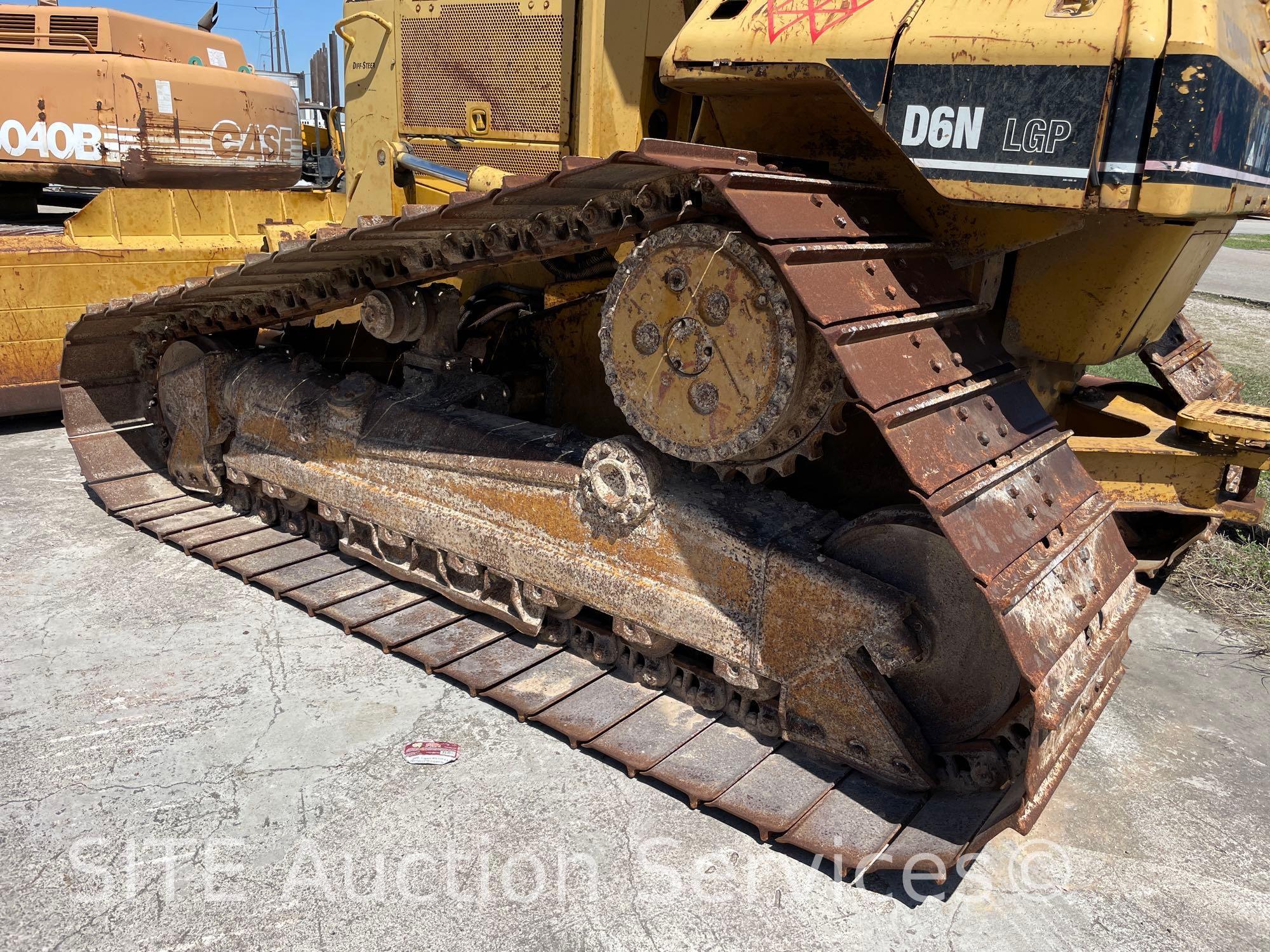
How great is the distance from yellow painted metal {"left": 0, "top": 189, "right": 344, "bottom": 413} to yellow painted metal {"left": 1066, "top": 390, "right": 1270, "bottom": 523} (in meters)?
5.44

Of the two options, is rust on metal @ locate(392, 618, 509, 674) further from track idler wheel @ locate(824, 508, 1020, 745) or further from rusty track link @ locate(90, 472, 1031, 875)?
track idler wheel @ locate(824, 508, 1020, 745)

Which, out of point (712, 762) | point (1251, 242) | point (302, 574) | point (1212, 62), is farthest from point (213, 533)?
point (1251, 242)

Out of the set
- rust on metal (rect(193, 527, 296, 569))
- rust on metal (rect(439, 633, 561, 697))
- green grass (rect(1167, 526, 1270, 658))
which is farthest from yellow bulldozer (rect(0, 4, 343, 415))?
green grass (rect(1167, 526, 1270, 658))

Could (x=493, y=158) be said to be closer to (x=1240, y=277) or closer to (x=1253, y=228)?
(x=1240, y=277)

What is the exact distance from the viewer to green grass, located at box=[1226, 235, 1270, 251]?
76.8 feet

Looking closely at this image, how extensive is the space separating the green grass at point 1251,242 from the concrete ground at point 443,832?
23914 mm

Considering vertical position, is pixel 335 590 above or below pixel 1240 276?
below

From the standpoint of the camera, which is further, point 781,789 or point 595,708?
point 595,708

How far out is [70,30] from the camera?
7621 millimetres

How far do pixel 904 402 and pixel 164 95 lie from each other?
7.49 m

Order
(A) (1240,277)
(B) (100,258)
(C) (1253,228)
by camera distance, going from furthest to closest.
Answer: (C) (1253,228), (A) (1240,277), (B) (100,258)

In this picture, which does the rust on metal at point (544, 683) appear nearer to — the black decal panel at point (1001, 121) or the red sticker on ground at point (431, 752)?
the red sticker on ground at point (431, 752)

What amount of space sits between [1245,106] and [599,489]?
2.22 m

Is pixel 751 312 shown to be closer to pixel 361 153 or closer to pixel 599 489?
pixel 599 489
